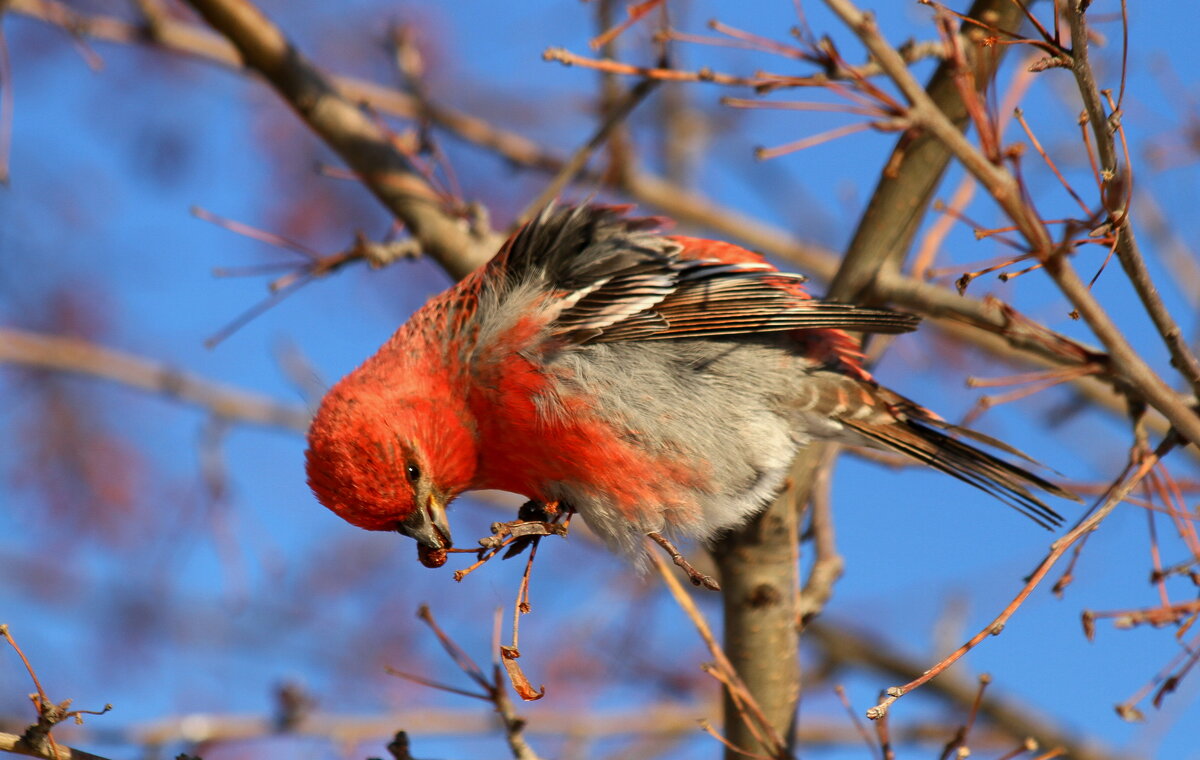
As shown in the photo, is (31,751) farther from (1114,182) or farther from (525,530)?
(1114,182)

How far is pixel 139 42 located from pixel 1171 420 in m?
3.86

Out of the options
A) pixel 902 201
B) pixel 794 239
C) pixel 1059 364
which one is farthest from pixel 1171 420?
pixel 794 239

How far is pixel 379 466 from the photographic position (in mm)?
3008

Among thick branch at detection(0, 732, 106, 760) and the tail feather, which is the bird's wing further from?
thick branch at detection(0, 732, 106, 760)

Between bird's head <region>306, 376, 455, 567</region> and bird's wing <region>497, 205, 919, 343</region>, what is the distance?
0.54 meters

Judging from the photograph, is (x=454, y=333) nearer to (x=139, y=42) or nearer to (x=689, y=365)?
(x=689, y=365)

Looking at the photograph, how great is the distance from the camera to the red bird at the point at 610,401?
3.10 m

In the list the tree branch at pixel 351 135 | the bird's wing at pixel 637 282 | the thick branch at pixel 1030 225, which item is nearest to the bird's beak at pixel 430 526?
the bird's wing at pixel 637 282

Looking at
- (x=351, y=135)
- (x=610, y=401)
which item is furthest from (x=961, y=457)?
(x=351, y=135)

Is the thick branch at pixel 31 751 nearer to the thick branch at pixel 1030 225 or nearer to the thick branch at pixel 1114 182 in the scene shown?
the thick branch at pixel 1030 225

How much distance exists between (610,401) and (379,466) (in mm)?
682

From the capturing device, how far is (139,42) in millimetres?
4285

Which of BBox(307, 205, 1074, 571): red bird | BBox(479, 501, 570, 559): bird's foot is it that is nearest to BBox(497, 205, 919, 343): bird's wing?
BBox(307, 205, 1074, 571): red bird

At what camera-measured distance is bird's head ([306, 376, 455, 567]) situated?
3.00 metres
